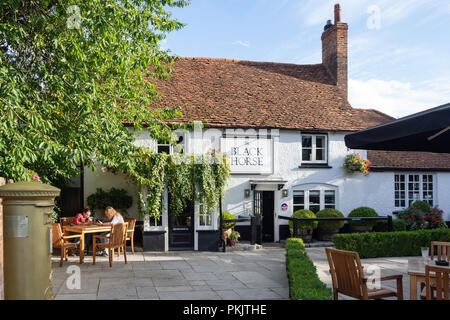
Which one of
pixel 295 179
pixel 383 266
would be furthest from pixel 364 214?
pixel 383 266

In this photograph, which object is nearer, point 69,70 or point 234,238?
point 69,70

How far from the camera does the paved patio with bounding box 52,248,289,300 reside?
7.09m

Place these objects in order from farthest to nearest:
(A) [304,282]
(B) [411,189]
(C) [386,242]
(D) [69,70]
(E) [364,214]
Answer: (B) [411,189]
(E) [364,214]
(C) [386,242]
(D) [69,70]
(A) [304,282]

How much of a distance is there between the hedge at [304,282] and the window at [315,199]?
7.75 meters

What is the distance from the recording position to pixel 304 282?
222 inches

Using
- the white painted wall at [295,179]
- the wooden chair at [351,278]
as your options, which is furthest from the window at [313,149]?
the wooden chair at [351,278]

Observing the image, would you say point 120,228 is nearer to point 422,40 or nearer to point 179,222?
point 179,222

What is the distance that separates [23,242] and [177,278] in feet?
16.2

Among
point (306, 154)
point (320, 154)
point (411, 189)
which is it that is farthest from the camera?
point (411, 189)

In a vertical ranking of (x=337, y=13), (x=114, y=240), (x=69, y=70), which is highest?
(x=337, y=13)

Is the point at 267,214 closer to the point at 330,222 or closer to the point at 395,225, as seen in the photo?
the point at 330,222

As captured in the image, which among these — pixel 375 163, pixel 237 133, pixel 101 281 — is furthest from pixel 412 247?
pixel 101 281

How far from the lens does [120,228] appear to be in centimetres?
989

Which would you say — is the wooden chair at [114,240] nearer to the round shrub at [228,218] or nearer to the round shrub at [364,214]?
the round shrub at [228,218]
